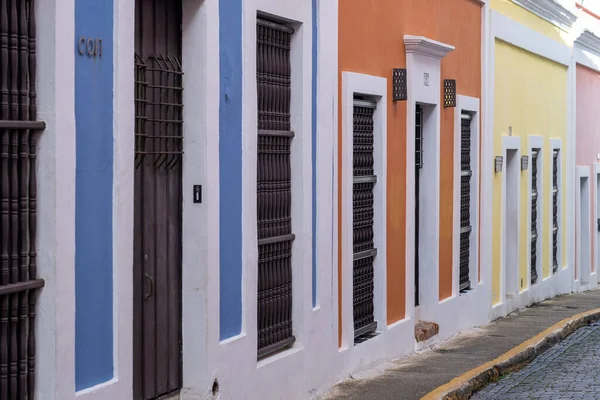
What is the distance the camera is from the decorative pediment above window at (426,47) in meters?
12.2

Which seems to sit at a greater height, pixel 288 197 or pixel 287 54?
pixel 287 54

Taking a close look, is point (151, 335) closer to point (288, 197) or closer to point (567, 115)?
point (288, 197)

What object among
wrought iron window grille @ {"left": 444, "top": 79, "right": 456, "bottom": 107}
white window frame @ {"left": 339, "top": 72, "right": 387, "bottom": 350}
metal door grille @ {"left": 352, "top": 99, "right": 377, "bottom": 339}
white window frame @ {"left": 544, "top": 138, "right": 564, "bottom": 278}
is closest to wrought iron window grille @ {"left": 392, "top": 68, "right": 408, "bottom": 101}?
white window frame @ {"left": 339, "top": 72, "right": 387, "bottom": 350}

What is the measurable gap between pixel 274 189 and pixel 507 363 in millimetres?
4022

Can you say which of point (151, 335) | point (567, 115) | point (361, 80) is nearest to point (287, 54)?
point (361, 80)

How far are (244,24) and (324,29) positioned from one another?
1704 mm

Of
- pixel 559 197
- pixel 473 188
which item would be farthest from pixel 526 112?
pixel 473 188

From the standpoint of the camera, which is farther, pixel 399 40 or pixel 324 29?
pixel 399 40

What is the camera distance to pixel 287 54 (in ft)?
30.0

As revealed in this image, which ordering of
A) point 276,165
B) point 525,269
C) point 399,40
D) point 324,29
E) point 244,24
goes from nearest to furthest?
point 244,24 < point 276,165 < point 324,29 < point 399,40 < point 525,269

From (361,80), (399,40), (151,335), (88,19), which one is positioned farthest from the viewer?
(399,40)

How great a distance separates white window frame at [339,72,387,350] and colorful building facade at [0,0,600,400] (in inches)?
0.8

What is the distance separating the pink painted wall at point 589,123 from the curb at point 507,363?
7.90 m

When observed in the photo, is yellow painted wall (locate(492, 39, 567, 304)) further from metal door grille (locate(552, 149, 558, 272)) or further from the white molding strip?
metal door grille (locate(552, 149, 558, 272))
